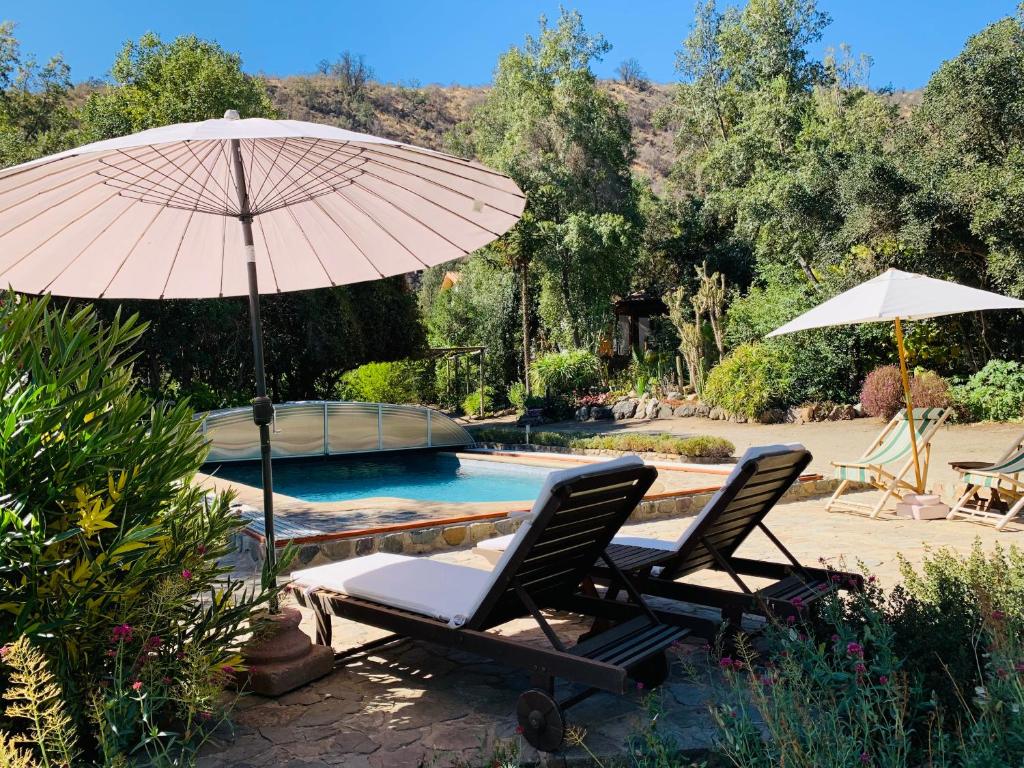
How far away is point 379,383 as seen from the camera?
2116 centimetres

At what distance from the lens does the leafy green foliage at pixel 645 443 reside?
11281 millimetres

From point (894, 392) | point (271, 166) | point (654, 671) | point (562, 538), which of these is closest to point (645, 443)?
point (894, 392)

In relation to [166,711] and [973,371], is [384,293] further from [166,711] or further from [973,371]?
[166,711]

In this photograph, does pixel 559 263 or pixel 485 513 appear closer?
pixel 485 513

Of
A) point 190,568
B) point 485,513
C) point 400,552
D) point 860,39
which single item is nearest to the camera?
point 190,568

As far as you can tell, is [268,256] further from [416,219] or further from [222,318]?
[222,318]

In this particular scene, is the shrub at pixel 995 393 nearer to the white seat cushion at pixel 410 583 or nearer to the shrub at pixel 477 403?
the shrub at pixel 477 403

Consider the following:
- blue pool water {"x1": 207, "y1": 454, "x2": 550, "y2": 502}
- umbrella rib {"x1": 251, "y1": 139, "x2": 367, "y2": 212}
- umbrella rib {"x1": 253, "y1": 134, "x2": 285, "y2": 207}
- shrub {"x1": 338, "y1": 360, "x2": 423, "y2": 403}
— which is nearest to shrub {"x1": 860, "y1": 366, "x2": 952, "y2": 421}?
blue pool water {"x1": 207, "y1": 454, "x2": 550, "y2": 502}

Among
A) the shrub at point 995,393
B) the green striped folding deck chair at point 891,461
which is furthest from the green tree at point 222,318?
the green striped folding deck chair at point 891,461

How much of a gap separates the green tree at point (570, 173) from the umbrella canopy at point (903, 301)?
15544 mm

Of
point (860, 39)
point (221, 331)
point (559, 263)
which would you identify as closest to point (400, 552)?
point (221, 331)

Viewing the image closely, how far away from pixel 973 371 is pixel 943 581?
15064 millimetres

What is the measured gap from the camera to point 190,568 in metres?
2.89

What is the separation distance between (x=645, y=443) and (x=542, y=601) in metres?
9.09
